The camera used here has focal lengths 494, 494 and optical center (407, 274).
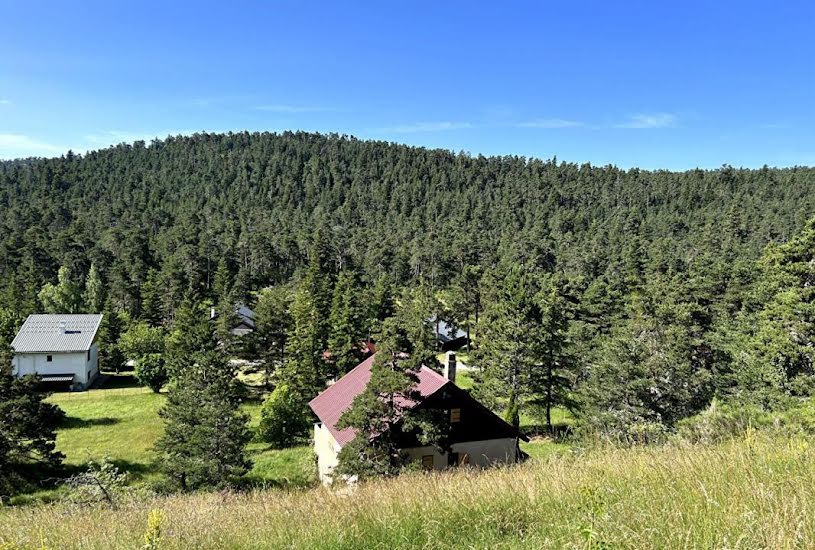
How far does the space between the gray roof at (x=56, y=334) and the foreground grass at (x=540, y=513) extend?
42.9 metres

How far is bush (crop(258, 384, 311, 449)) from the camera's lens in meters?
28.9

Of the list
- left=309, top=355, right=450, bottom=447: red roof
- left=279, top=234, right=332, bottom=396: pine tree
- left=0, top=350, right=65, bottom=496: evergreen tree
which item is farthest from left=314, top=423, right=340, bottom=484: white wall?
left=0, top=350, right=65, bottom=496: evergreen tree

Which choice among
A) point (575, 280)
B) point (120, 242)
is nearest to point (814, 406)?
point (575, 280)

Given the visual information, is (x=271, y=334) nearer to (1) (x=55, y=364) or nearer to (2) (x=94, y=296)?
(1) (x=55, y=364)

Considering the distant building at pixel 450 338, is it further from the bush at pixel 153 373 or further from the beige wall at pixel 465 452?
the beige wall at pixel 465 452

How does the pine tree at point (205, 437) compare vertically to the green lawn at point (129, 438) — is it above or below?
above

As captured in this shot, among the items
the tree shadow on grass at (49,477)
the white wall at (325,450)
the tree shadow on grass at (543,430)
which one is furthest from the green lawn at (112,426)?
the tree shadow on grass at (543,430)

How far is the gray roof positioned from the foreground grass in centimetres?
4292

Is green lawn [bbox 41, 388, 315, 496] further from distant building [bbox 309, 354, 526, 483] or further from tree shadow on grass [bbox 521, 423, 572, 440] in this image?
tree shadow on grass [bbox 521, 423, 572, 440]

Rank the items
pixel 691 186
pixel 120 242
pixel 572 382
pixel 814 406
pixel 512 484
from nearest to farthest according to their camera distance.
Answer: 1. pixel 512 484
2. pixel 814 406
3. pixel 572 382
4. pixel 120 242
5. pixel 691 186

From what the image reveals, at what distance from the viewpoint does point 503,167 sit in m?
169

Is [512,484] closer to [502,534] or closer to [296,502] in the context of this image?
[502,534]

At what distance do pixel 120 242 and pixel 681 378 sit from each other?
91.2m

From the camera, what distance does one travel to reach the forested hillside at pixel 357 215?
234 feet
